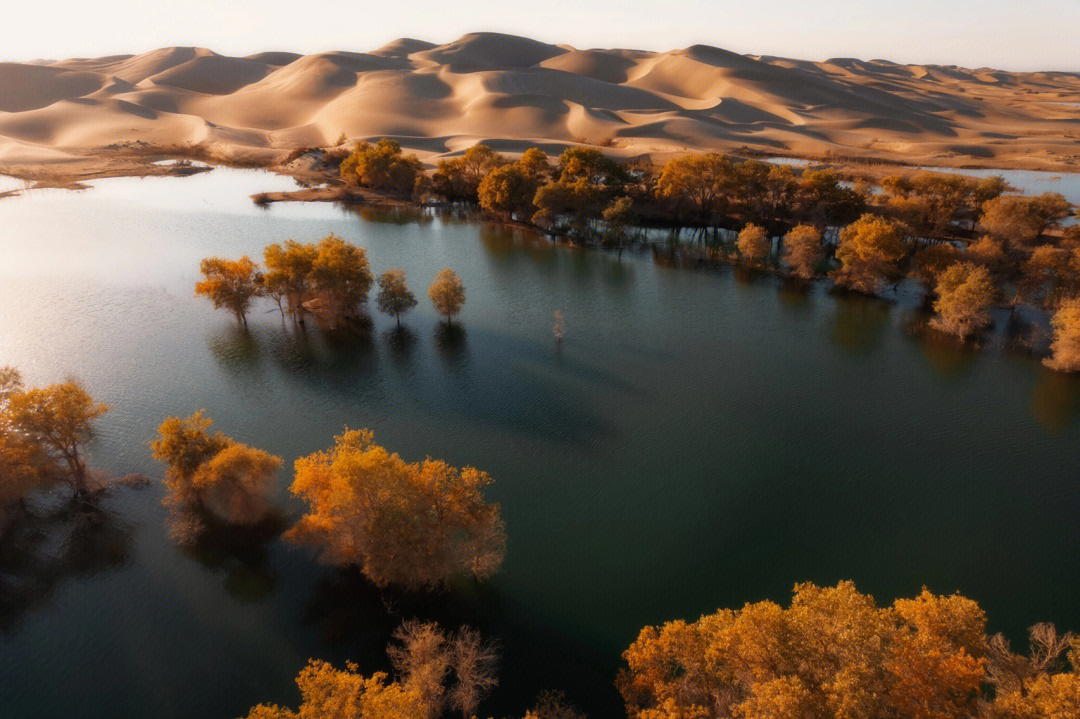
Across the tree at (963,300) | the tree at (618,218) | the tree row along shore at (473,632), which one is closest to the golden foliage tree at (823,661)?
the tree row along shore at (473,632)

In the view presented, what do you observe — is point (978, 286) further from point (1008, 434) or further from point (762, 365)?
point (762, 365)

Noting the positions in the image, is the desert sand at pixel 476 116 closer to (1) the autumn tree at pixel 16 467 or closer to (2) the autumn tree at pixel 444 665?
(1) the autumn tree at pixel 16 467

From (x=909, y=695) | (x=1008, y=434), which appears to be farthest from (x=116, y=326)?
(x=1008, y=434)

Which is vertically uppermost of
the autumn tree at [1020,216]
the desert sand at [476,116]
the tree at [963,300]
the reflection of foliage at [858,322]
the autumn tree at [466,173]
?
the desert sand at [476,116]

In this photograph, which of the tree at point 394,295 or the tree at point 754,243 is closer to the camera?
the tree at point 394,295

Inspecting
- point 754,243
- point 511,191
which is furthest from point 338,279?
point 754,243

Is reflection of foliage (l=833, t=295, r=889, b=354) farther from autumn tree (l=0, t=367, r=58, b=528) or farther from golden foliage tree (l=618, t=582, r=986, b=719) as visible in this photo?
autumn tree (l=0, t=367, r=58, b=528)
